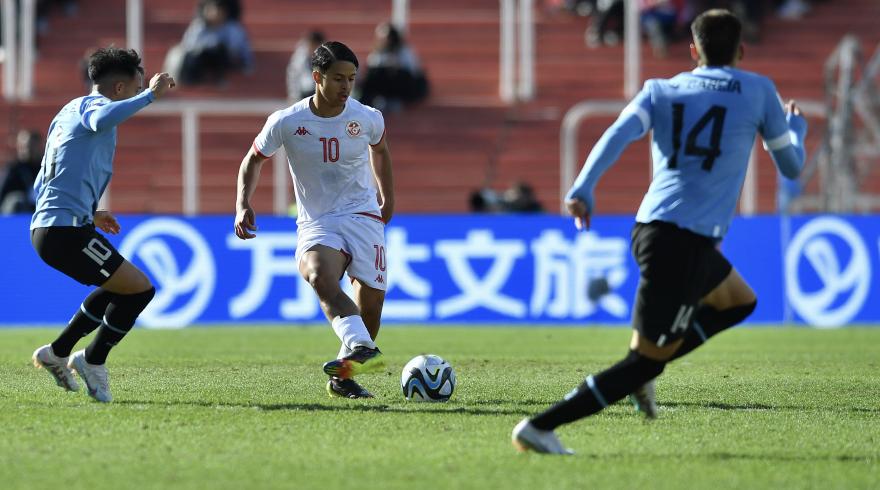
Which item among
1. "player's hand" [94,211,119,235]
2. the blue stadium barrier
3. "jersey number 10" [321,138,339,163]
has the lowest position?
the blue stadium barrier

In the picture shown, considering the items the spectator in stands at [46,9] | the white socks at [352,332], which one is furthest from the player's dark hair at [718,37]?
the spectator in stands at [46,9]

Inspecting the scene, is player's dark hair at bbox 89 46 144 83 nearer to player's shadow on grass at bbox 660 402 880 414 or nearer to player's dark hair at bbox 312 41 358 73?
player's dark hair at bbox 312 41 358 73

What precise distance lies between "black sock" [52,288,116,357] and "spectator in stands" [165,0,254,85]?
14397 mm

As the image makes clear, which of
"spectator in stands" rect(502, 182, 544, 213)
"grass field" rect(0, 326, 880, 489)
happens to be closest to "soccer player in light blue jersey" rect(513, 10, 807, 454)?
"grass field" rect(0, 326, 880, 489)

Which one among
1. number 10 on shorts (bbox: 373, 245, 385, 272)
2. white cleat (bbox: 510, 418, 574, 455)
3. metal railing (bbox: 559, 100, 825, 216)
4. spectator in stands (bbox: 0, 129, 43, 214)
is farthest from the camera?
metal railing (bbox: 559, 100, 825, 216)

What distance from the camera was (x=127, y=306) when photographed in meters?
9.39

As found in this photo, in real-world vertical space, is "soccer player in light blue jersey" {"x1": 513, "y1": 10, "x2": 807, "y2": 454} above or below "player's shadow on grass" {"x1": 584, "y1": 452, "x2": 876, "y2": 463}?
above

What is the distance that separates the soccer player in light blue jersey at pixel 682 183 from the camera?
7230 millimetres

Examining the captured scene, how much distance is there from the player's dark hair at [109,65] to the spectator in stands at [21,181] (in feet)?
34.5

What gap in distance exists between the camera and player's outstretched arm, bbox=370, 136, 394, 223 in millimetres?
10109

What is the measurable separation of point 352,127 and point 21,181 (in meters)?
10.7

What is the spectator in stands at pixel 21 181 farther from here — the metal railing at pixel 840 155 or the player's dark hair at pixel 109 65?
the player's dark hair at pixel 109 65

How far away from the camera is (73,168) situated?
30.2 feet

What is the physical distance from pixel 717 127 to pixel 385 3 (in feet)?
67.0
